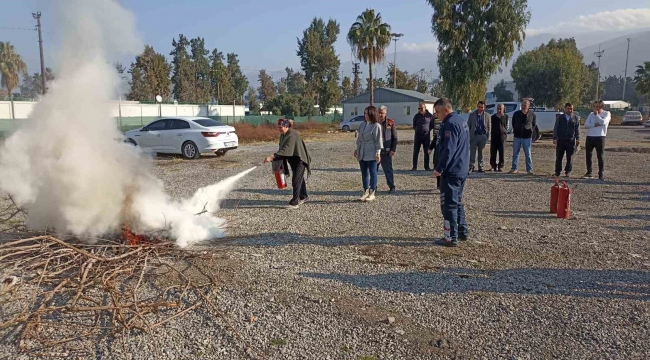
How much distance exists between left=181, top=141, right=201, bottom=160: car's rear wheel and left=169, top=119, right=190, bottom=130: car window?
0.57 metres

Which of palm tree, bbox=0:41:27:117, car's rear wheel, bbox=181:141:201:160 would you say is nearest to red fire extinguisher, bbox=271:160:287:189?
car's rear wheel, bbox=181:141:201:160

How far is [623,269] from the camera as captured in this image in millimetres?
4762

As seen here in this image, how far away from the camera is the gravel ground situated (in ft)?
10.9

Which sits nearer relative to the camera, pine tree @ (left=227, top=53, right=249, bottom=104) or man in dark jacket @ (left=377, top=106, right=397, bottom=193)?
man in dark jacket @ (left=377, top=106, right=397, bottom=193)

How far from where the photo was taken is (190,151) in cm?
1526

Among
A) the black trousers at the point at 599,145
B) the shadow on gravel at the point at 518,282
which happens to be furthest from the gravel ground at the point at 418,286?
the black trousers at the point at 599,145

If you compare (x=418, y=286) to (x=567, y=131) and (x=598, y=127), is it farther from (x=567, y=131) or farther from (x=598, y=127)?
(x=598, y=127)

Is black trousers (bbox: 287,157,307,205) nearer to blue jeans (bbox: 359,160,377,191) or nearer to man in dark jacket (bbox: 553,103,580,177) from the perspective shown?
blue jeans (bbox: 359,160,377,191)

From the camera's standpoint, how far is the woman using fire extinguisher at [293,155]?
7633 mm

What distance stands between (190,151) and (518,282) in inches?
503

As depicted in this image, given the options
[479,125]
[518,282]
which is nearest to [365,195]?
[479,125]

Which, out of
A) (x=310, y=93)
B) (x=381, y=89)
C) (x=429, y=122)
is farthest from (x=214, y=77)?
(x=429, y=122)

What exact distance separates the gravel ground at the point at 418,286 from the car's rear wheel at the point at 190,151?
7.62 m

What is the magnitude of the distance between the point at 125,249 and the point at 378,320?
3.06 meters
